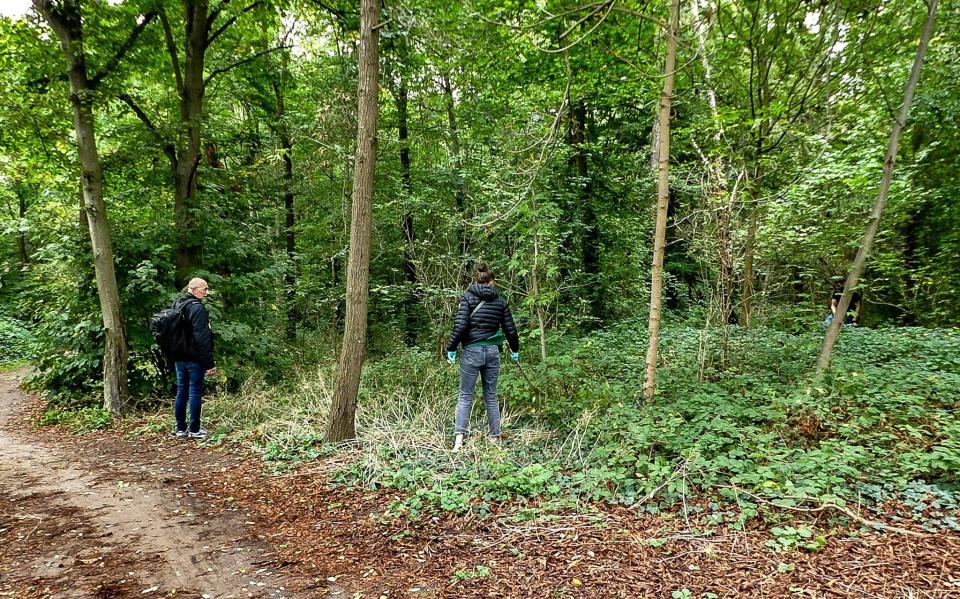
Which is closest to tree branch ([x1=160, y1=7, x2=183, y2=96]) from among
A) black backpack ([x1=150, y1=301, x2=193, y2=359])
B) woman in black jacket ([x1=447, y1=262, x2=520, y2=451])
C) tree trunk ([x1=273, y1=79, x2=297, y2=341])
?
tree trunk ([x1=273, y1=79, x2=297, y2=341])

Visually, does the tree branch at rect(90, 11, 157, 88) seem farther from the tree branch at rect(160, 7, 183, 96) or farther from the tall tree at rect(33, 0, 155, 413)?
the tree branch at rect(160, 7, 183, 96)

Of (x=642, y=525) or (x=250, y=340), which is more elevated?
(x=250, y=340)

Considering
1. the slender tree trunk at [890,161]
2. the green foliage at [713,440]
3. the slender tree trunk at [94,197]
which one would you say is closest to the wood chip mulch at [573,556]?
the green foliage at [713,440]

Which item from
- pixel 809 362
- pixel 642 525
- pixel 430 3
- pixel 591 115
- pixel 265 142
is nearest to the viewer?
pixel 642 525

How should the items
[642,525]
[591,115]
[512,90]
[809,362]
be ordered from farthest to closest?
[591,115], [512,90], [809,362], [642,525]

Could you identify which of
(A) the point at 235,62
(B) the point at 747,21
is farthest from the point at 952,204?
(A) the point at 235,62

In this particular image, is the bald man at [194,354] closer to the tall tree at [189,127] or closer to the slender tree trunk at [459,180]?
the tall tree at [189,127]

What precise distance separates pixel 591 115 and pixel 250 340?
9.70 m

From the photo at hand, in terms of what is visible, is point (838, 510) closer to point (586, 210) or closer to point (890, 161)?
point (890, 161)

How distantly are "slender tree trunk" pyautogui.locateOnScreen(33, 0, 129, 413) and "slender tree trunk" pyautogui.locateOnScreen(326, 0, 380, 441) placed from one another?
4705 mm

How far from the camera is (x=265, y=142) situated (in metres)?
10.7

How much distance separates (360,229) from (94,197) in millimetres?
5210

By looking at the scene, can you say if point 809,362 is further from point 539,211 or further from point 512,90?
point 512,90

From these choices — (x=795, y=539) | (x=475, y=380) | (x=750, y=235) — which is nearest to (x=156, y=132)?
(x=475, y=380)
